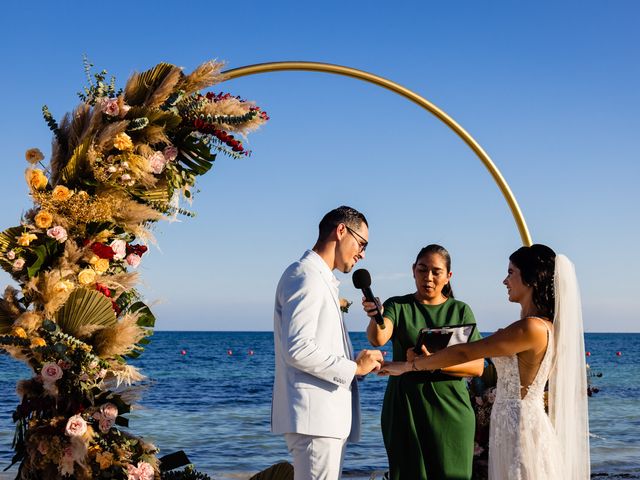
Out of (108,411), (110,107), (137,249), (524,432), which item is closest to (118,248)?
(137,249)

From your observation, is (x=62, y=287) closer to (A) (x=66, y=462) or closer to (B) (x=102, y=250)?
(B) (x=102, y=250)

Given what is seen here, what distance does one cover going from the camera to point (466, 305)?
5648 mm

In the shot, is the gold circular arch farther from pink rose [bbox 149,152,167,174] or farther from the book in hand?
the book in hand

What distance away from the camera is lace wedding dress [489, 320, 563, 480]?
4418 mm

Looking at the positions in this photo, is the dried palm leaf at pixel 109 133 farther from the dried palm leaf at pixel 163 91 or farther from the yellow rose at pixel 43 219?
the yellow rose at pixel 43 219

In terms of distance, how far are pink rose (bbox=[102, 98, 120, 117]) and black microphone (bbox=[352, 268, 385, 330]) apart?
1.87m

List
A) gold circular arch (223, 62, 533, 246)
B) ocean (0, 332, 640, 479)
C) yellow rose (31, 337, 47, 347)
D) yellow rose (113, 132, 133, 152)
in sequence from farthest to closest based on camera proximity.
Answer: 1. ocean (0, 332, 640, 479)
2. gold circular arch (223, 62, 533, 246)
3. yellow rose (113, 132, 133, 152)
4. yellow rose (31, 337, 47, 347)

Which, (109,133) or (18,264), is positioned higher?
(109,133)

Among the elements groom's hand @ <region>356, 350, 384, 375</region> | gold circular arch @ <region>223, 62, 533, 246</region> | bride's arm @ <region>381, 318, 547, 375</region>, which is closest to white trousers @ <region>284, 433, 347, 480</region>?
groom's hand @ <region>356, 350, 384, 375</region>

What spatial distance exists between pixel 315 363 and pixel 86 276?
1811mm

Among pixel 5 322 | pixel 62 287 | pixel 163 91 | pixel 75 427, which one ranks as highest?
pixel 163 91

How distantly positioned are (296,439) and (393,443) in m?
1.52

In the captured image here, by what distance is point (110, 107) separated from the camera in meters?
5.09

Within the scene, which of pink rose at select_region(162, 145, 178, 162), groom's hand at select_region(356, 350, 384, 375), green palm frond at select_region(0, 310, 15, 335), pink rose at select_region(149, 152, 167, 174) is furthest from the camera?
pink rose at select_region(162, 145, 178, 162)
